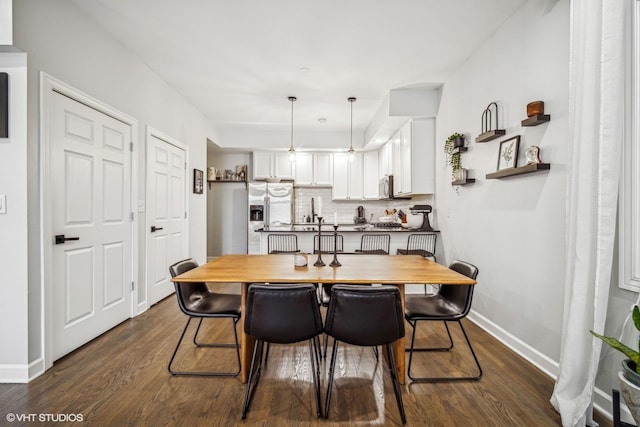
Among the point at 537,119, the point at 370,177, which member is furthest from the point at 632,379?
the point at 370,177

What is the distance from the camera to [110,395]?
193cm

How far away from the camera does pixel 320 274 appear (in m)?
2.09

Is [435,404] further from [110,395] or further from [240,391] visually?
[110,395]

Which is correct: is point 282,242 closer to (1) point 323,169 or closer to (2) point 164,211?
(2) point 164,211

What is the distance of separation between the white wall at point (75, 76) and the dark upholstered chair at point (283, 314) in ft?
5.29

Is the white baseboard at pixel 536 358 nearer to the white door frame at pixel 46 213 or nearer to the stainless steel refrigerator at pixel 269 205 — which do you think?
the white door frame at pixel 46 213

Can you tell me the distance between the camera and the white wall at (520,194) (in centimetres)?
214

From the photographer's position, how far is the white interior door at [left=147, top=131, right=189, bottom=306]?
3592mm

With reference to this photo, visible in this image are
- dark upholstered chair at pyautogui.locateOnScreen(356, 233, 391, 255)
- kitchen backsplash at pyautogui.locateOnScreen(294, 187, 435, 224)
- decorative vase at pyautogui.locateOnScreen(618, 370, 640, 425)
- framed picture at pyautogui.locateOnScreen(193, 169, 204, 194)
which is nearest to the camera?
decorative vase at pyautogui.locateOnScreen(618, 370, 640, 425)

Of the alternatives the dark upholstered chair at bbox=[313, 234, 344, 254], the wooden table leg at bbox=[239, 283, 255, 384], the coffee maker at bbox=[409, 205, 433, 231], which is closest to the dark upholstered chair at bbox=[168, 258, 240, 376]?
the wooden table leg at bbox=[239, 283, 255, 384]

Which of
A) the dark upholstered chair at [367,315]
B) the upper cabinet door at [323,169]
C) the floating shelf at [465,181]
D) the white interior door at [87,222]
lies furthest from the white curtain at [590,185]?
the upper cabinet door at [323,169]

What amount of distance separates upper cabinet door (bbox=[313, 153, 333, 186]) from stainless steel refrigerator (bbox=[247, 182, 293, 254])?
2.14ft

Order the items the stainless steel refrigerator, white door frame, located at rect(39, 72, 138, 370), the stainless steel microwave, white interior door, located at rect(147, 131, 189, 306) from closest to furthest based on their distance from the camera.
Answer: white door frame, located at rect(39, 72, 138, 370) → white interior door, located at rect(147, 131, 189, 306) → the stainless steel microwave → the stainless steel refrigerator

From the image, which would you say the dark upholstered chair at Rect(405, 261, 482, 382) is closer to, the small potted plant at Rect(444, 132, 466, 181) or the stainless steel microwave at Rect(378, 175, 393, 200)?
the small potted plant at Rect(444, 132, 466, 181)
